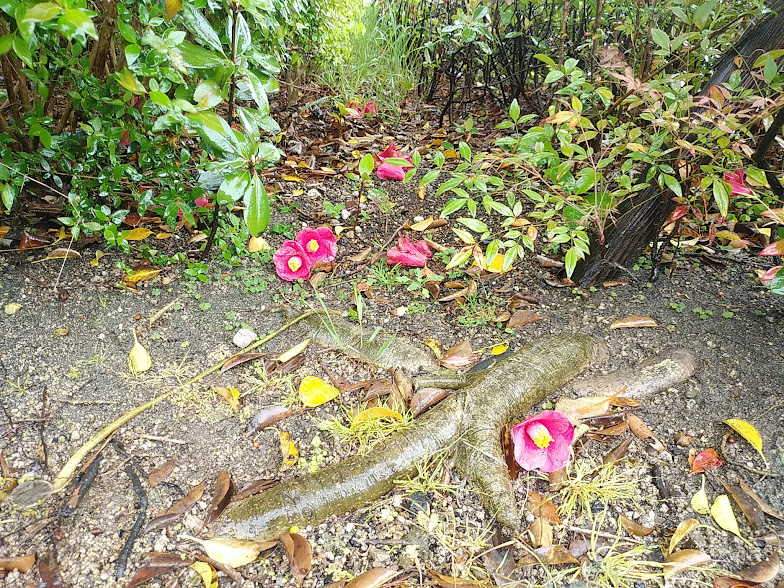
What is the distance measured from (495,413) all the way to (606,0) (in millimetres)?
2279

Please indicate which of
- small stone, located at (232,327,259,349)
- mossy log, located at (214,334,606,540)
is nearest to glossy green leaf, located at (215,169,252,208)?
small stone, located at (232,327,259,349)

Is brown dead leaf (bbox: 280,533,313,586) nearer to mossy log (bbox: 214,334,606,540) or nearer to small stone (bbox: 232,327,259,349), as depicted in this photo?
mossy log (bbox: 214,334,606,540)

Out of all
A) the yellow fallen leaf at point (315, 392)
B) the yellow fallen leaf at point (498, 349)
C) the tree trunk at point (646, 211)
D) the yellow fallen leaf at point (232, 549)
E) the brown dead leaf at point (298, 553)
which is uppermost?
the tree trunk at point (646, 211)

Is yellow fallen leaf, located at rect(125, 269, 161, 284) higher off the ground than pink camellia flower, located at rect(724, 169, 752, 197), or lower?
lower

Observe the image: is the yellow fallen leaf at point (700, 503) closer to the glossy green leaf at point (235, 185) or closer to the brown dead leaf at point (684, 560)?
the brown dead leaf at point (684, 560)

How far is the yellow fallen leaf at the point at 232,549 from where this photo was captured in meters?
1.18

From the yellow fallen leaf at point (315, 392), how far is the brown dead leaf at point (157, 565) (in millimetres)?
508

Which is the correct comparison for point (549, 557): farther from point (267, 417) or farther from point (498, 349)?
point (267, 417)

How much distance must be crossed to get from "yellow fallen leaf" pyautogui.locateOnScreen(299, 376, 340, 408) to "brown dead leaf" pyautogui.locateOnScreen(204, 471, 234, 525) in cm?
30

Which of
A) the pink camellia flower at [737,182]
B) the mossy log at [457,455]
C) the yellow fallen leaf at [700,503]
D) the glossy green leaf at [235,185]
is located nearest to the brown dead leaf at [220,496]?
the mossy log at [457,455]

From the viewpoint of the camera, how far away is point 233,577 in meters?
1.16

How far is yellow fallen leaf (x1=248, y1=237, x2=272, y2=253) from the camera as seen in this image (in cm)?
205

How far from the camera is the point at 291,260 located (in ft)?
6.27

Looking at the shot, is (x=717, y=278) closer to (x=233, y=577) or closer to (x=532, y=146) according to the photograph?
(x=532, y=146)
